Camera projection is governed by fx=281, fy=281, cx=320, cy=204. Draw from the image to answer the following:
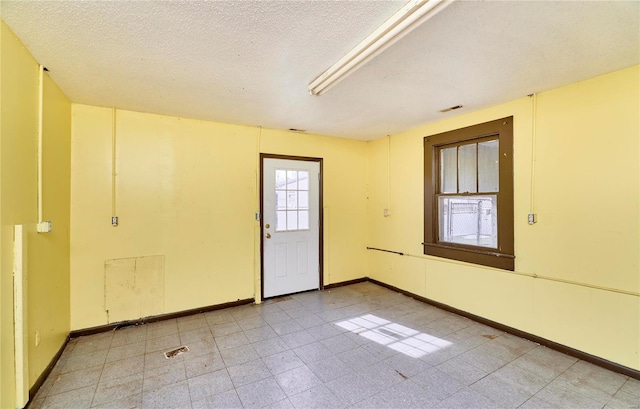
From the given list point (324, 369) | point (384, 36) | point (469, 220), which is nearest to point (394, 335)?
point (324, 369)

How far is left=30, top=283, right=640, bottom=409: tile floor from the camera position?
6.41 feet

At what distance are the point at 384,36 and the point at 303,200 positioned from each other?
2.87m

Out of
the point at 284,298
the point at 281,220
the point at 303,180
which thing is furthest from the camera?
the point at 303,180

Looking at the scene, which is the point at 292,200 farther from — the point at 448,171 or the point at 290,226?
the point at 448,171

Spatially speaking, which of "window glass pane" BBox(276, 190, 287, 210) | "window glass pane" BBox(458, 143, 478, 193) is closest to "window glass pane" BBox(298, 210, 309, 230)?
"window glass pane" BBox(276, 190, 287, 210)

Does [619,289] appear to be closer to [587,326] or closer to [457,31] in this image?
[587,326]

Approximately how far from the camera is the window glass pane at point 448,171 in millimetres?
3557

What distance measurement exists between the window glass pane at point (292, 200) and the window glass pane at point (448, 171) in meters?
2.04

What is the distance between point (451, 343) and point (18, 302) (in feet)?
11.1

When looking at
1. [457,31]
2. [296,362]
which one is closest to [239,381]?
[296,362]

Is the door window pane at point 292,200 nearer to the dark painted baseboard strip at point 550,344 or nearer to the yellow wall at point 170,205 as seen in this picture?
the yellow wall at point 170,205

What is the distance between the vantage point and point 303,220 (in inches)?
170

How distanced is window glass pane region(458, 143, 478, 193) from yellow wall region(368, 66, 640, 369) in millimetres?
321

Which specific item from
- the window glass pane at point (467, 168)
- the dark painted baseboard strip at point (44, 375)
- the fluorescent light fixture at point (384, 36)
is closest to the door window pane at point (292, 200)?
the fluorescent light fixture at point (384, 36)
